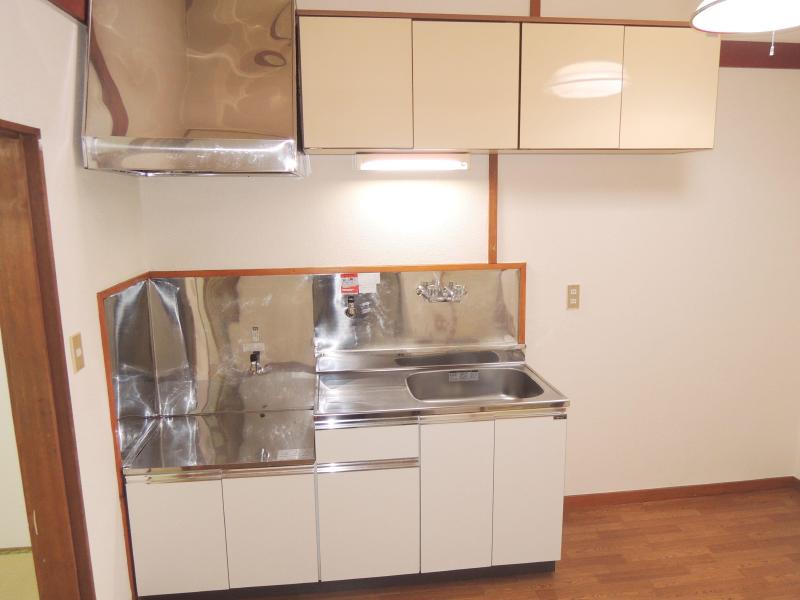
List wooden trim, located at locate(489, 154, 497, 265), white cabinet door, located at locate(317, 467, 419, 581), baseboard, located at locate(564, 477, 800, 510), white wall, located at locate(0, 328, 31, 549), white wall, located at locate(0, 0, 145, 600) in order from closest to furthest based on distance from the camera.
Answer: white wall, located at locate(0, 0, 145, 600), white cabinet door, located at locate(317, 467, 419, 581), white wall, located at locate(0, 328, 31, 549), wooden trim, located at locate(489, 154, 497, 265), baseboard, located at locate(564, 477, 800, 510)

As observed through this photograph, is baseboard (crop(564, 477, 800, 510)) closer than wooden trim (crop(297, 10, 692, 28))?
No

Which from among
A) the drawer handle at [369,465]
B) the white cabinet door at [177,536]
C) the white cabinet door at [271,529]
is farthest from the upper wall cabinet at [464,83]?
the white cabinet door at [177,536]

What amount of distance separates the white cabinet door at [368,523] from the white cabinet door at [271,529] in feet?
0.20

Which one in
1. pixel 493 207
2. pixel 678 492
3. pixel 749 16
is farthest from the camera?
pixel 678 492

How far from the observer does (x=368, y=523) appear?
2.32 m

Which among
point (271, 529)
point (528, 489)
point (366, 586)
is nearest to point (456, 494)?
point (528, 489)

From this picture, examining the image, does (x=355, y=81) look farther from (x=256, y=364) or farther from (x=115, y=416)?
(x=115, y=416)

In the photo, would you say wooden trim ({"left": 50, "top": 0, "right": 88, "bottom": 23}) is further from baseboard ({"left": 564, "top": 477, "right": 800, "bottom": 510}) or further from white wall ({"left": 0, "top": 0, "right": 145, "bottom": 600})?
baseboard ({"left": 564, "top": 477, "right": 800, "bottom": 510})

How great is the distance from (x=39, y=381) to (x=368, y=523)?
54.4 inches

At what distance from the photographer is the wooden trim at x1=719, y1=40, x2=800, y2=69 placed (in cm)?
276

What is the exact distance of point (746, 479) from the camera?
322 cm

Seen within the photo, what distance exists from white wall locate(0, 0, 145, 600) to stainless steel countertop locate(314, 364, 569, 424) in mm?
832

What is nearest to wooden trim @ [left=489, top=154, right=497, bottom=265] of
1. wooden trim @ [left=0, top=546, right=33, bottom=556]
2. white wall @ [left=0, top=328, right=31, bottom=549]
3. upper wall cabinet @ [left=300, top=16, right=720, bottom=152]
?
upper wall cabinet @ [left=300, top=16, right=720, bottom=152]

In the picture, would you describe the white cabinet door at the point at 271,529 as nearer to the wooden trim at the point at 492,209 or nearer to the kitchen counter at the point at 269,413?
the kitchen counter at the point at 269,413
